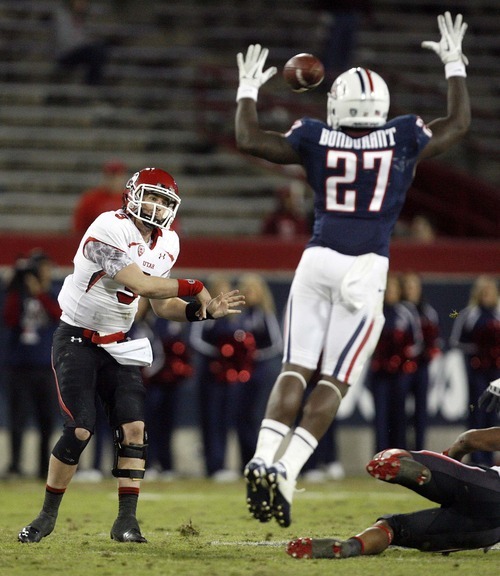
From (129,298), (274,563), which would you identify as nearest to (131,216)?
(129,298)

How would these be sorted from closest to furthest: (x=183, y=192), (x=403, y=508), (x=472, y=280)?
(x=403, y=508) < (x=472, y=280) < (x=183, y=192)

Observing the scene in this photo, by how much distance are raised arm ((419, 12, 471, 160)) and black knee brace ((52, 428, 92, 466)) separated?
2131 mm

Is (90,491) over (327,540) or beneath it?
beneath

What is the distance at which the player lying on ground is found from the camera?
5477 mm

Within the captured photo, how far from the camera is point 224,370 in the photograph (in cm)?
1162

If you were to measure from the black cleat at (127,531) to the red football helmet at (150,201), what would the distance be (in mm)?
1463

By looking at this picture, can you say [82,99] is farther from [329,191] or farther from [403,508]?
[329,191]

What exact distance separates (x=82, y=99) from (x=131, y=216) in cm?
921

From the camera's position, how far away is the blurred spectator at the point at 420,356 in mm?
11727

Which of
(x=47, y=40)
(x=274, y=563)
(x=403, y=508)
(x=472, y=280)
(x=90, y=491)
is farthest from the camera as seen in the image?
(x=47, y=40)

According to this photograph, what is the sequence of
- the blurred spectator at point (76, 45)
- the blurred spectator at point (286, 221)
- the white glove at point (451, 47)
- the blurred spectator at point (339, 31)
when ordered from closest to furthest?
the white glove at point (451, 47) → the blurred spectator at point (286, 221) → the blurred spectator at point (76, 45) → the blurred spectator at point (339, 31)

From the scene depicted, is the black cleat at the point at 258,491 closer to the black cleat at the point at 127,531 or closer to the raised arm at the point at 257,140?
the black cleat at the point at 127,531

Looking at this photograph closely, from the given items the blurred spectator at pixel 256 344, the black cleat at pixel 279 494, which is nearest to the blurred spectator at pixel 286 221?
the blurred spectator at pixel 256 344

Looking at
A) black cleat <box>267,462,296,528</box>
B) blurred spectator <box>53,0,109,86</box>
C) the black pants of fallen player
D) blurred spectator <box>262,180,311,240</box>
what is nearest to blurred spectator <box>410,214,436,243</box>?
blurred spectator <box>262,180,311,240</box>
